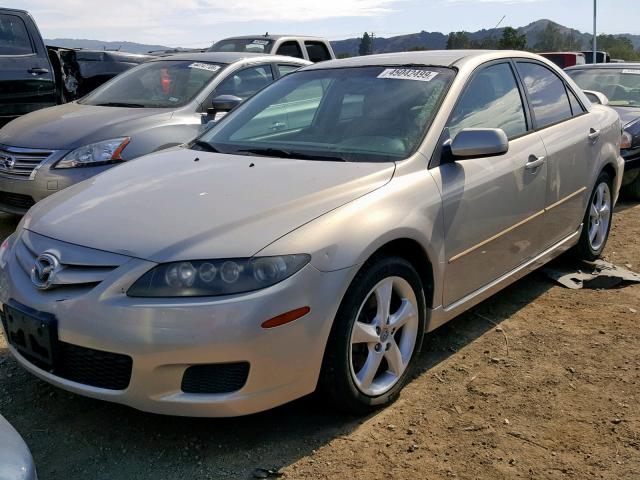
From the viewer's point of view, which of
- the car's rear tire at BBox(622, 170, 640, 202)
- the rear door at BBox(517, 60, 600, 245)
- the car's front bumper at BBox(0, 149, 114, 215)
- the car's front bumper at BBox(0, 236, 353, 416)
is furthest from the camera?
the car's rear tire at BBox(622, 170, 640, 202)

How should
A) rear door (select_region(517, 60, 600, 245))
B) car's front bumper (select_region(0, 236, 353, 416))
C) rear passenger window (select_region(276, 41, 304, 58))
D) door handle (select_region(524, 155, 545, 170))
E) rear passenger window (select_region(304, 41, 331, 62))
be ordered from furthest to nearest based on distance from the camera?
rear passenger window (select_region(304, 41, 331, 62)) → rear passenger window (select_region(276, 41, 304, 58)) → rear door (select_region(517, 60, 600, 245)) → door handle (select_region(524, 155, 545, 170)) → car's front bumper (select_region(0, 236, 353, 416))

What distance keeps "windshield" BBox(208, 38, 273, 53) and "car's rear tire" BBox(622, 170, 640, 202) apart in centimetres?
552

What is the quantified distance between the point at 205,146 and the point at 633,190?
5.50 m

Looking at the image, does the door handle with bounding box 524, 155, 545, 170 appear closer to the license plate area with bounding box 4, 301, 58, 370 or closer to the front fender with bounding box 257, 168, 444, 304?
the front fender with bounding box 257, 168, 444, 304

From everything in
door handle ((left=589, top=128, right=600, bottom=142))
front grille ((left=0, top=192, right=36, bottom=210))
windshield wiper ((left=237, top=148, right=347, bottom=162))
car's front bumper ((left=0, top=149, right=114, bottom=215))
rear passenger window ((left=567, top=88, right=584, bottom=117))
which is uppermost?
rear passenger window ((left=567, top=88, right=584, bottom=117))

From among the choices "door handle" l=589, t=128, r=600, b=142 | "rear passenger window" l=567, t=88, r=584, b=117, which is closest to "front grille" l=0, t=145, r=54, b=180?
"rear passenger window" l=567, t=88, r=584, b=117

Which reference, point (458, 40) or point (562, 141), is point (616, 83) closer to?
point (562, 141)

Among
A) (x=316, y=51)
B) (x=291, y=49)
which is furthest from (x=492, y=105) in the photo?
(x=316, y=51)

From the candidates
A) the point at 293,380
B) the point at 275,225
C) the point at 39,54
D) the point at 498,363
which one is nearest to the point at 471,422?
the point at 498,363

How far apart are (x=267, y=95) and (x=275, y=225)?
1798 mm

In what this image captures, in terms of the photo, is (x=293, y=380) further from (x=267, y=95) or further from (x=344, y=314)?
(x=267, y=95)

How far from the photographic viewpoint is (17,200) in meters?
5.54

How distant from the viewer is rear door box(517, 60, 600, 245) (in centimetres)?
420

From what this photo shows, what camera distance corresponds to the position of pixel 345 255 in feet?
8.81
